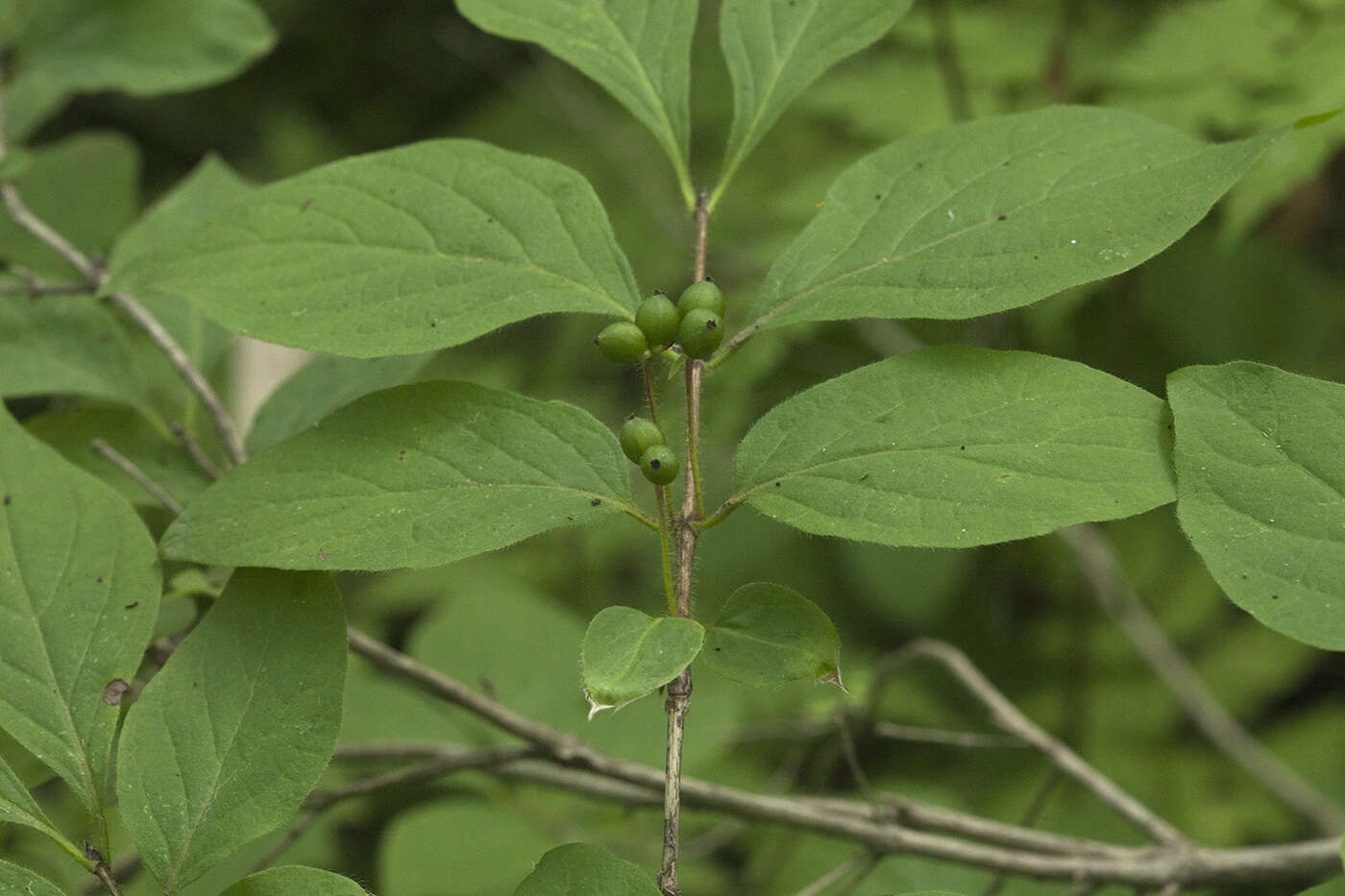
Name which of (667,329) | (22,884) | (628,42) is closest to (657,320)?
(667,329)

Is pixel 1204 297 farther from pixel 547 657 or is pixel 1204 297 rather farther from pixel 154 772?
pixel 154 772

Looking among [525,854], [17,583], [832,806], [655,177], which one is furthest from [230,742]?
[655,177]

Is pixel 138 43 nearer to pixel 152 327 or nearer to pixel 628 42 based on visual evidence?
pixel 152 327

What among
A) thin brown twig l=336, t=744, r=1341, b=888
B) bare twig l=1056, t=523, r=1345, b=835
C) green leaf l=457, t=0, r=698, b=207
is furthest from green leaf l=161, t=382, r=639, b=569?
bare twig l=1056, t=523, r=1345, b=835

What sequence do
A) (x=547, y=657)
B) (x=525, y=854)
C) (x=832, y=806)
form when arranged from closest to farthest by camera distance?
(x=832, y=806)
(x=525, y=854)
(x=547, y=657)

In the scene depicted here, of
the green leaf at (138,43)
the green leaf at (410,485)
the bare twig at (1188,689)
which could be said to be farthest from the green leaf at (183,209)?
the bare twig at (1188,689)

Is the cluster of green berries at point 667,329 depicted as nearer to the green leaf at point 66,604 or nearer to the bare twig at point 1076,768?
the green leaf at point 66,604
